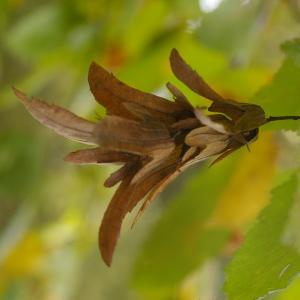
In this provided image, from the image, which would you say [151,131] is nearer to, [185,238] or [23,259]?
[185,238]

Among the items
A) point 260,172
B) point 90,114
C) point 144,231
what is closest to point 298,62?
point 260,172

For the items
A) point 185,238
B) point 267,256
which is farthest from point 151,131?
point 185,238

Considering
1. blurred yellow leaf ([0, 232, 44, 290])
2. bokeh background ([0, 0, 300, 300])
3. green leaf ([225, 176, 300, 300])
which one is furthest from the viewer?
blurred yellow leaf ([0, 232, 44, 290])

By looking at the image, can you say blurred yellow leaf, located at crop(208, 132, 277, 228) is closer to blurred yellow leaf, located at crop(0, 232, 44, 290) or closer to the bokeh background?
the bokeh background

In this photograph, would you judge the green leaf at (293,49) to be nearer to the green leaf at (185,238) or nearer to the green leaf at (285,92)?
the green leaf at (285,92)

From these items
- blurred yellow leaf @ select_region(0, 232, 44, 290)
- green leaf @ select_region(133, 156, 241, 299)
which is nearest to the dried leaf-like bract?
green leaf @ select_region(133, 156, 241, 299)

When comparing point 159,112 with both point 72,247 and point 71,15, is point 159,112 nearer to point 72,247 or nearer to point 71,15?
point 71,15

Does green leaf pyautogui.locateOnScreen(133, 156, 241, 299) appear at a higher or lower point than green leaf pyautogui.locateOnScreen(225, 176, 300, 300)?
higher
